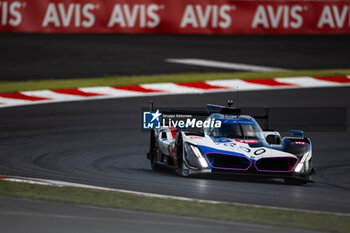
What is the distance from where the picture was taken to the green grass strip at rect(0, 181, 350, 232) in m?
8.48

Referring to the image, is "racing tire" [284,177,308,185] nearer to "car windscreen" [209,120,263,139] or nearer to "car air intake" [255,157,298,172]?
"car air intake" [255,157,298,172]

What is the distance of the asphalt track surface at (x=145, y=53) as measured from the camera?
23.9 metres

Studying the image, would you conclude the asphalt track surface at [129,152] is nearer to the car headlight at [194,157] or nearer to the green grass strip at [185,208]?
the car headlight at [194,157]

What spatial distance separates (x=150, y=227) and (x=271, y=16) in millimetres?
23792

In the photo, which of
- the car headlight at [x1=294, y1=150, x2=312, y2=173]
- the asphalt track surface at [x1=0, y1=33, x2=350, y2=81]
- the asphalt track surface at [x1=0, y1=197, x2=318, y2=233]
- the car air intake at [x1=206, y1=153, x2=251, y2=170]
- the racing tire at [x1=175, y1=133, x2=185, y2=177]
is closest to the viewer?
the asphalt track surface at [x1=0, y1=197, x2=318, y2=233]

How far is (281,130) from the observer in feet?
54.5

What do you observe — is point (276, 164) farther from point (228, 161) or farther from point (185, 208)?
point (185, 208)

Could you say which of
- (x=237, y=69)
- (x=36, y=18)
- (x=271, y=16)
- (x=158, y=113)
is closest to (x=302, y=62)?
(x=237, y=69)

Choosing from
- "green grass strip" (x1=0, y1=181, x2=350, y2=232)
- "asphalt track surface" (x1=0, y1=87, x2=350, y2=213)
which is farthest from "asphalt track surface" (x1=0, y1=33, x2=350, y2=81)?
"green grass strip" (x1=0, y1=181, x2=350, y2=232)

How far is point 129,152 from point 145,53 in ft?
45.2

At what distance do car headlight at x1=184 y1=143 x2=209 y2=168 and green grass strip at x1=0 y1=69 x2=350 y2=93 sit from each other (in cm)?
923

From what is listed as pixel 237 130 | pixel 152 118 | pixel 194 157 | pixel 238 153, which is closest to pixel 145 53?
pixel 152 118

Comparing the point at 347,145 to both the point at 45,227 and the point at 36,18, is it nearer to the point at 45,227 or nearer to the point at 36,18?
the point at 45,227

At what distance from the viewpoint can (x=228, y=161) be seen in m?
11.3
